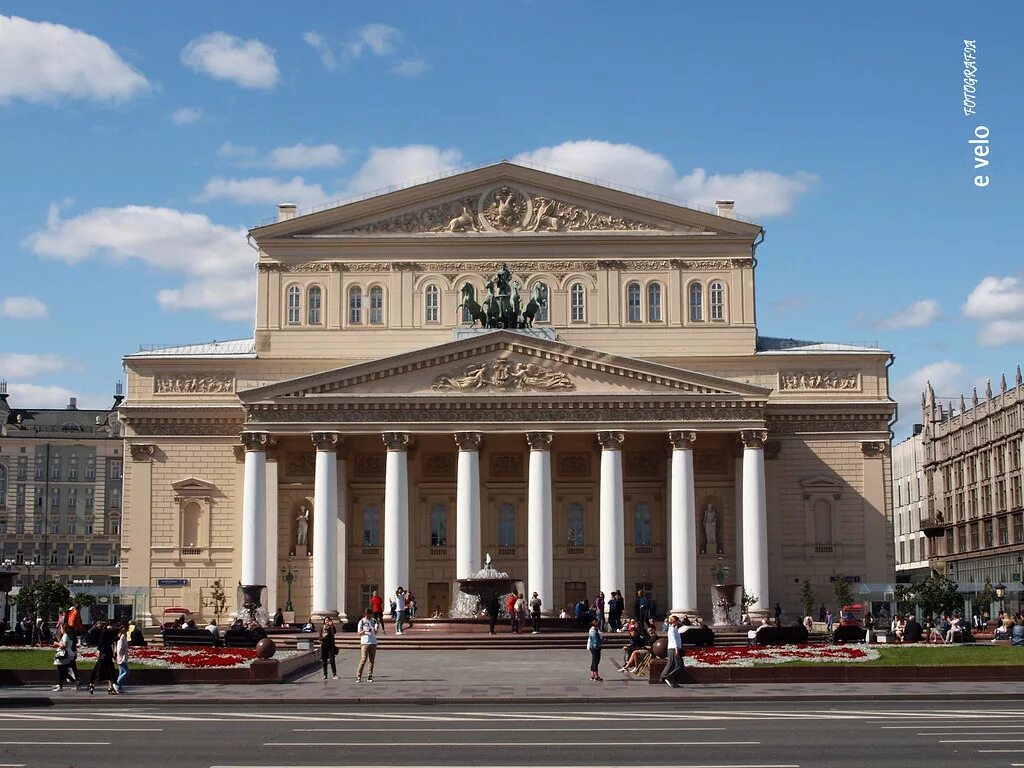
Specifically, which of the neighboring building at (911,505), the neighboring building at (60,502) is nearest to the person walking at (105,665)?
the neighboring building at (911,505)

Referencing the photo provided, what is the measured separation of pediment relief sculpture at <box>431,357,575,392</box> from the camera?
219ft

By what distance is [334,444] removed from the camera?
66375mm

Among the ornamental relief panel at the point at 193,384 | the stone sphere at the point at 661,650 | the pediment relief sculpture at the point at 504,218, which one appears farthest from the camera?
the pediment relief sculpture at the point at 504,218

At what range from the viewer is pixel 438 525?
71.9 meters

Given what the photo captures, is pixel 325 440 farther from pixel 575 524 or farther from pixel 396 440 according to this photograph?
pixel 575 524

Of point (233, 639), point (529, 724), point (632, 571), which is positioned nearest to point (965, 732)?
point (529, 724)

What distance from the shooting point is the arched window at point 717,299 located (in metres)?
73.7

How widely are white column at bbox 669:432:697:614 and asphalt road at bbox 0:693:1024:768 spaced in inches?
1329

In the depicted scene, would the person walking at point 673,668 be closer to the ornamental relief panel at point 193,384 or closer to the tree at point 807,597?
the tree at point 807,597

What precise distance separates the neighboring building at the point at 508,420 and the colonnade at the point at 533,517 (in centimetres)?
11

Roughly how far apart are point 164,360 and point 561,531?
20411 millimetres

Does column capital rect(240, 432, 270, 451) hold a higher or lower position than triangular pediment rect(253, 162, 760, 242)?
lower

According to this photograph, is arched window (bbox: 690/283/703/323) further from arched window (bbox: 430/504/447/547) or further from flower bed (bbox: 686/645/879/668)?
flower bed (bbox: 686/645/879/668)

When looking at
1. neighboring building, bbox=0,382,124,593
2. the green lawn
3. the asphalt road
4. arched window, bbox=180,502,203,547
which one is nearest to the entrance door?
arched window, bbox=180,502,203,547
